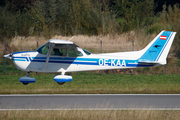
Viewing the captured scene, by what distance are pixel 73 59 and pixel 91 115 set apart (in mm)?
5551

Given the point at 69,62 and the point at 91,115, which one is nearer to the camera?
the point at 91,115

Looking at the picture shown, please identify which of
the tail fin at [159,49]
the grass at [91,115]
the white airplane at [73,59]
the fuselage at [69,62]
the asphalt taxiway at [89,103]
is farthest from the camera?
the tail fin at [159,49]

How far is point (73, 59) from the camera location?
44.2 feet

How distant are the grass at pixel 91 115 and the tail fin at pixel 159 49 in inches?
216

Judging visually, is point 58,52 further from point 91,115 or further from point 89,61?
point 91,115

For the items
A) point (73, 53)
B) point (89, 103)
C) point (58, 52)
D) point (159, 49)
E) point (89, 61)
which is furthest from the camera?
point (159, 49)

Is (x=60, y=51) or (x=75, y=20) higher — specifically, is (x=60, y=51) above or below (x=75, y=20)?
below

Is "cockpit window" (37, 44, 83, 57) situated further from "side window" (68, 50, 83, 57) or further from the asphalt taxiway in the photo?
the asphalt taxiway

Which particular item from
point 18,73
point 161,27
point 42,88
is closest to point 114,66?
point 42,88

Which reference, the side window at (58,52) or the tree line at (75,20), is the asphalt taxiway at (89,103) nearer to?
the side window at (58,52)

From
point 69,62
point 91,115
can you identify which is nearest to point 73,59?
point 69,62

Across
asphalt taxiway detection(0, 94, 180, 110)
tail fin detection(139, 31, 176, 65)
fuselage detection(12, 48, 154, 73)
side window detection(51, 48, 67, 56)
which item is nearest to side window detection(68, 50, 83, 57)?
fuselage detection(12, 48, 154, 73)

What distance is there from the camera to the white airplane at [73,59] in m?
13.2

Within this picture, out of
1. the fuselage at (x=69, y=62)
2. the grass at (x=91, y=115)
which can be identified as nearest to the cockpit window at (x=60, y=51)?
the fuselage at (x=69, y=62)
